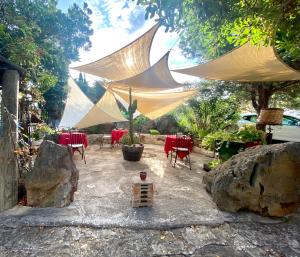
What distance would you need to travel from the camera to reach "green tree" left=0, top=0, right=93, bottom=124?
5004 mm

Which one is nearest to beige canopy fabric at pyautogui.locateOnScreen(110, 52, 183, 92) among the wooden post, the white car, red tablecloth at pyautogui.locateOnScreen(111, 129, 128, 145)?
the wooden post

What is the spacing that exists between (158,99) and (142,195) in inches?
187

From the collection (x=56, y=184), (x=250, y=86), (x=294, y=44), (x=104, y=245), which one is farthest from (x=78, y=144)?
(x=250, y=86)

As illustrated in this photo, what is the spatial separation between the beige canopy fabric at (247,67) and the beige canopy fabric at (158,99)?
1866mm

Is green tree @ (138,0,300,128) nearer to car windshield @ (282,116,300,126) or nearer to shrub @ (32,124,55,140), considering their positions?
shrub @ (32,124,55,140)

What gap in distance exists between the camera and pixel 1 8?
5.36 metres

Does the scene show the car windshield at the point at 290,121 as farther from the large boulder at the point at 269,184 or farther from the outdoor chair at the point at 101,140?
the outdoor chair at the point at 101,140

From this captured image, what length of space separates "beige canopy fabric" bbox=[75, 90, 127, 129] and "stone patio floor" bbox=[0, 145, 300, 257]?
165 inches

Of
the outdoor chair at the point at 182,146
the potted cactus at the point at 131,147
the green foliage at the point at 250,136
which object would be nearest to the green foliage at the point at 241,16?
the green foliage at the point at 250,136

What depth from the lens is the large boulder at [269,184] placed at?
3000mm

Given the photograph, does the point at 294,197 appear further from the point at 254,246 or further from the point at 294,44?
the point at 294,44

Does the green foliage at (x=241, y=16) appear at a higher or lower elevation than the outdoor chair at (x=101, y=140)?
higher

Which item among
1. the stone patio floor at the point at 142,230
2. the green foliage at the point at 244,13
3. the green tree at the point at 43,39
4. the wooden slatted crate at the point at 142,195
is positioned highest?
the green tree at the point at 43,39

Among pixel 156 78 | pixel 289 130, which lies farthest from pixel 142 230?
pixel 289 130
